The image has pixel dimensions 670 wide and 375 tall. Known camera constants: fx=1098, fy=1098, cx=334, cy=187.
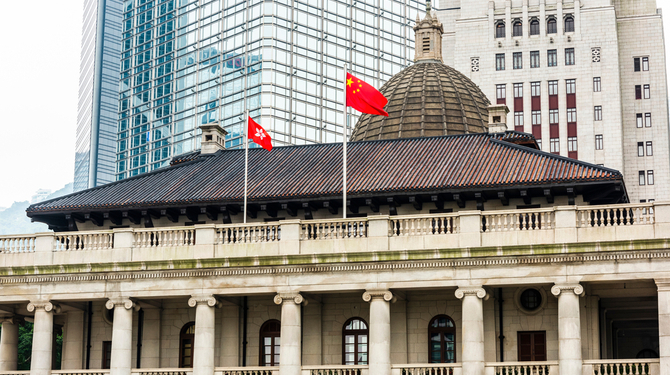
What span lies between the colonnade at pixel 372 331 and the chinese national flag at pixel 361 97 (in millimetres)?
10488

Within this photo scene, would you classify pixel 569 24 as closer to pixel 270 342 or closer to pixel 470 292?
pixel 270 342

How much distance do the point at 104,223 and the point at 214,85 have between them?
91255 millimetres

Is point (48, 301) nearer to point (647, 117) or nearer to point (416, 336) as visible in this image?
point (416, 336)

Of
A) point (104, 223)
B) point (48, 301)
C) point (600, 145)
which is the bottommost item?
point (48, 301)

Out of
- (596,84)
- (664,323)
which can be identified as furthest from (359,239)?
(596,84)

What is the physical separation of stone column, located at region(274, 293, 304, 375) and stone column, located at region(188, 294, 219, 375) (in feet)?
9.91

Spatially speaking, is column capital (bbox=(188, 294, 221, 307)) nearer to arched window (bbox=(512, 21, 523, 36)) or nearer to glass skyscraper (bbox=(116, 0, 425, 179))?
arched window (bbox=(512, 21, 523, 36))

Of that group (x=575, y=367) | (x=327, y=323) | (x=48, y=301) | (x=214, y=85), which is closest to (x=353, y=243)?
(x=327, y=323)

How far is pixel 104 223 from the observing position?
178ft

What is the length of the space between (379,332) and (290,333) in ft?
12.3

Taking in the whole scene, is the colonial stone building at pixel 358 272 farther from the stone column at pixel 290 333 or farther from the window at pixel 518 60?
the window at pixel 518 60

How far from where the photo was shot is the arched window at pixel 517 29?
403ft

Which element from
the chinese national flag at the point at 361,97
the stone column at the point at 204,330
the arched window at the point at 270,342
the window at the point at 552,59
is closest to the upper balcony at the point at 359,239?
the stone column at the point at 204,330

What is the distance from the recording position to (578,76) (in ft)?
393
